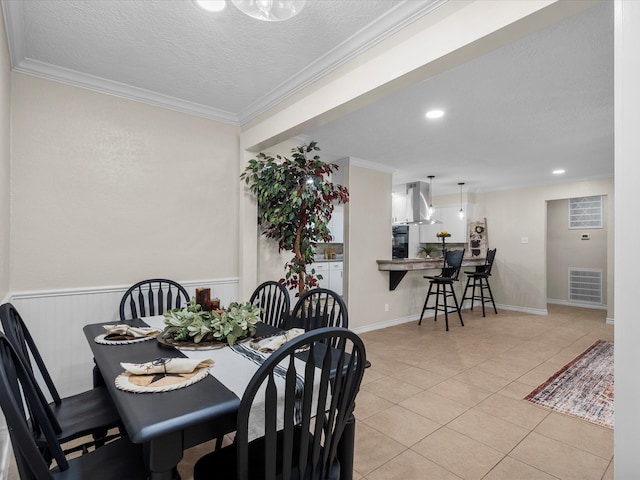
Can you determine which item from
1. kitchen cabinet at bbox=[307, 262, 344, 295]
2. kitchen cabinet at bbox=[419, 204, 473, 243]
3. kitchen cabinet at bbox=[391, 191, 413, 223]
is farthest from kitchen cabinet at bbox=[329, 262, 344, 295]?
kitchen cabinet at bbox=[419, 204, 473, 243]

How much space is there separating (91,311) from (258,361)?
197cm

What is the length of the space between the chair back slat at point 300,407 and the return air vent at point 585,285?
7.66 m

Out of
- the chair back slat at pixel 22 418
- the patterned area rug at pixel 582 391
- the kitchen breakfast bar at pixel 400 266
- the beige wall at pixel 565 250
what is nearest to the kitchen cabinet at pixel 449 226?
the kitchen breakfast bar at pixel 400 266

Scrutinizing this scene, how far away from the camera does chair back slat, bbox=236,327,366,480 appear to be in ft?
3.12

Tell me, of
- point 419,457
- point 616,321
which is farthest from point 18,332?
point 616,321

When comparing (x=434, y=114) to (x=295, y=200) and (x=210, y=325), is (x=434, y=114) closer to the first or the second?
(x=295, y=200)

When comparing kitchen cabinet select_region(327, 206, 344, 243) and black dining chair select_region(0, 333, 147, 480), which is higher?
kitchen cabinet select_region(327, 206, 344, 243)

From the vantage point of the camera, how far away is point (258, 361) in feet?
4.73

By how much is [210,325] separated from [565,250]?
7874mm

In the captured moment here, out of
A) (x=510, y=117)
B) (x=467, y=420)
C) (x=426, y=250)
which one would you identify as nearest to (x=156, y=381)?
(x=467, y=420)

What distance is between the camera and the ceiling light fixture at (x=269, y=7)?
1.51m

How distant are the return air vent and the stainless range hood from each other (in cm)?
358

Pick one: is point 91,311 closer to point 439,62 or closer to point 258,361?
point 258,361

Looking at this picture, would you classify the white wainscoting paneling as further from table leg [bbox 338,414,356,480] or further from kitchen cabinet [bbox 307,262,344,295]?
kitchen cabinet [bbox 307,262,344,295]
